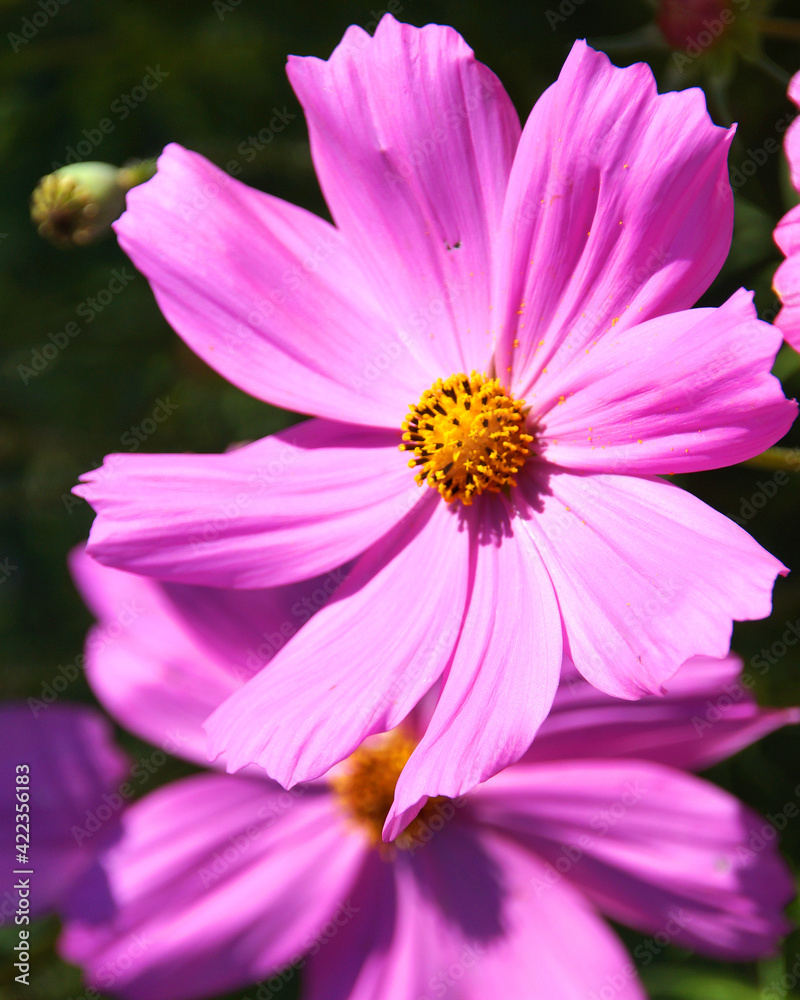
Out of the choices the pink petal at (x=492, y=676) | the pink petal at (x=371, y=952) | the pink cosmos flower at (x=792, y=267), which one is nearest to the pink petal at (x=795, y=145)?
the pink cosmos flower at (x=792, y=267)

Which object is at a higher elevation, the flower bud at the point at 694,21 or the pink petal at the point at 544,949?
the flower bud at the point at 694,21

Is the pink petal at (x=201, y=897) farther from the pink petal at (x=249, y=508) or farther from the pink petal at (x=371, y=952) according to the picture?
the pink petal at (x=249, y=508)

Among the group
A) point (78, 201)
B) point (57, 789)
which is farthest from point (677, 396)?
point (57, 789)

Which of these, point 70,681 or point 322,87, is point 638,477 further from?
point 70,681

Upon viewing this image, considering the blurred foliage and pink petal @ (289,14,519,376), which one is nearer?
pink petal @ (289,14,519,376)

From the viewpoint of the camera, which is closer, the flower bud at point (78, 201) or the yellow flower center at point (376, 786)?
the flower bud at point (78, 201)

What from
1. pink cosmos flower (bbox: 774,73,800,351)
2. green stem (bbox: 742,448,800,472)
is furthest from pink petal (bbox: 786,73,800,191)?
green stem (bbox: 742,448,800,472)

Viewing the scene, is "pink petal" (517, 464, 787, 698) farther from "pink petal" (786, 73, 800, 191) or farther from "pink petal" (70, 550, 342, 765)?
"pink petal" (70, 550, 342, 765)
